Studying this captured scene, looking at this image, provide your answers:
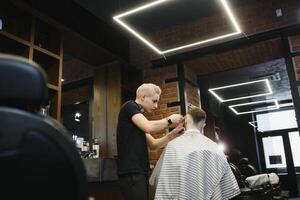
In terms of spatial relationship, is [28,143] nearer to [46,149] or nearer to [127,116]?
[46,149]

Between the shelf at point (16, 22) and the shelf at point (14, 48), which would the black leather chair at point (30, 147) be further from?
the shelf at point (16, 22)

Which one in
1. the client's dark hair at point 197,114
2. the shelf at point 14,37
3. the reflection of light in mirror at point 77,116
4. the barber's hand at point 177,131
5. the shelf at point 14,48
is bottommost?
the barber's hand at point 177,131

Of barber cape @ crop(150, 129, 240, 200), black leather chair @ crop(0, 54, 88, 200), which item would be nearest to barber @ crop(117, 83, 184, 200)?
barber cape @ crop(150, 129, 240, 200)

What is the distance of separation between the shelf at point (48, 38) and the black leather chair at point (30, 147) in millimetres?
2747

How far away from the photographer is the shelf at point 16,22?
118 inches

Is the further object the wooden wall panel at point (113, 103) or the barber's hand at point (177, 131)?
the wooden wall panel at point (113, 103)

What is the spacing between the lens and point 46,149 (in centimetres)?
73

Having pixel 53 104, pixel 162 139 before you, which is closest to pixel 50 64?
pixel 53 104

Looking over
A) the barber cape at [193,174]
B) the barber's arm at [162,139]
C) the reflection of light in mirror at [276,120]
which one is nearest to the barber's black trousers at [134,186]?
the barber cape at [193,174]

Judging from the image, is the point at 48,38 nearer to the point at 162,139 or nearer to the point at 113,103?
the point at 113,103

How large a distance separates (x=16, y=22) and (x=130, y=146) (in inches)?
74.5

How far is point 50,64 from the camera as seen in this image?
3320 millimetres

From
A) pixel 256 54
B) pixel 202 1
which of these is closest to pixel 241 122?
pixel 256 54

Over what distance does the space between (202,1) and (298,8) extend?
1166 mm
